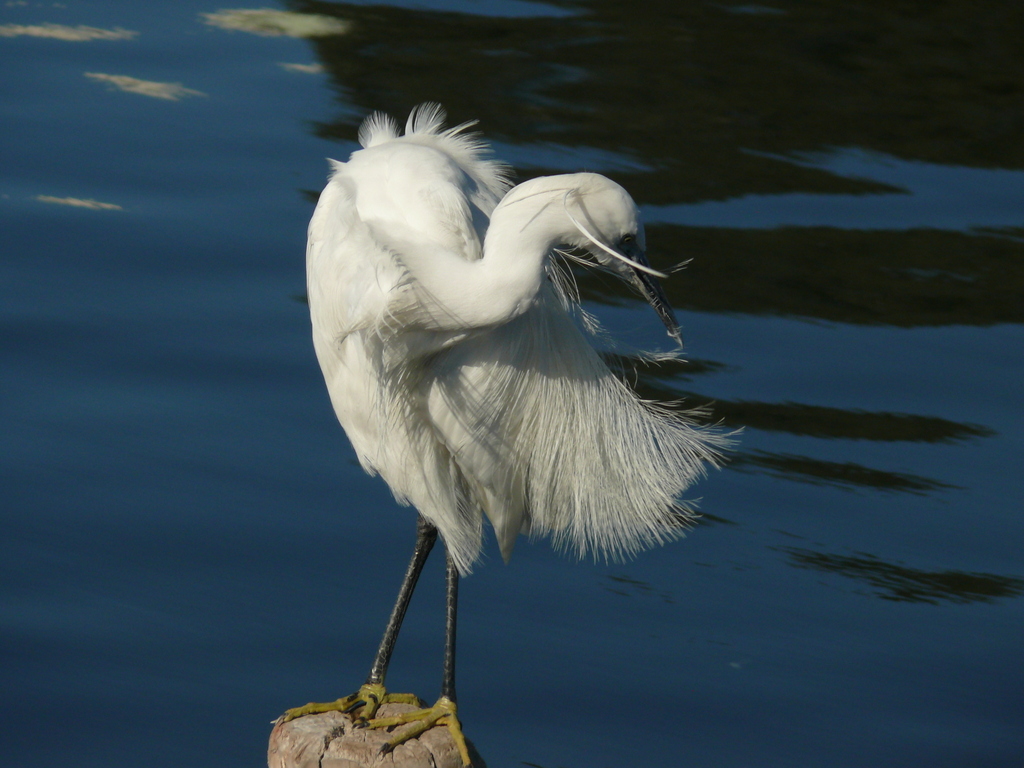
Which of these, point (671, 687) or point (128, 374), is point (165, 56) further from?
point (671, 687)

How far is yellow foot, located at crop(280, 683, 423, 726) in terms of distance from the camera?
3.87 meters

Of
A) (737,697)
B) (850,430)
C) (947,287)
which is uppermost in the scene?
(947,287)

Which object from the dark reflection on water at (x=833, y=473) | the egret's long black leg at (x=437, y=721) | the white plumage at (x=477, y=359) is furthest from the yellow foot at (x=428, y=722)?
the dark reflection on water at (x=833, y=473)

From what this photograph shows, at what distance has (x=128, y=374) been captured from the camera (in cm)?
725

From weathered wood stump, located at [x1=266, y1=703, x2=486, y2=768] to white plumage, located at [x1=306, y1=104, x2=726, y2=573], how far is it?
25.1 inches

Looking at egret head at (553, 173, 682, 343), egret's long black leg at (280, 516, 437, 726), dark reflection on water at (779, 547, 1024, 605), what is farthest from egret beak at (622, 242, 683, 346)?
dark reflection on water at (779, 547, 1024, 605)

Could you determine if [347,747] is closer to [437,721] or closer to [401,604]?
[437,721]

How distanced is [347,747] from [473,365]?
3.60 feet

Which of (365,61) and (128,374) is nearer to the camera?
(128,374)

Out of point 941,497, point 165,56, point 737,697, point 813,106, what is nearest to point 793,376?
point 941,497

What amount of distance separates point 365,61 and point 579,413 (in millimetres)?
7239

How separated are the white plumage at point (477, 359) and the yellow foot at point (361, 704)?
1.54 feet

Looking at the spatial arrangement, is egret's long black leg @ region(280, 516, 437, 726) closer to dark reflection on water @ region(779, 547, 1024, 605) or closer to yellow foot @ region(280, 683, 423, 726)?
yellow foot @ region(280, 683, 423, 726)

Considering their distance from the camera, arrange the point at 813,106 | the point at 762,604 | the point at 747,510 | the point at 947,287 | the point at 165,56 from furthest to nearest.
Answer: the point at 165,56
the point at 813,106
the point at 947,287
the point at 747,510
the point at 762,604
